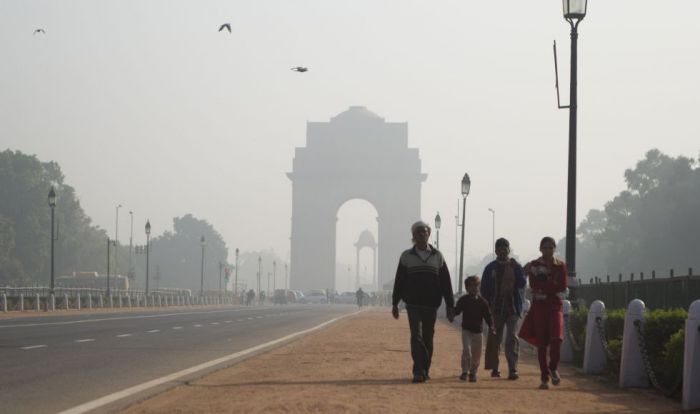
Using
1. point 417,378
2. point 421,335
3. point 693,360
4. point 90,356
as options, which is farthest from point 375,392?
point 90,356

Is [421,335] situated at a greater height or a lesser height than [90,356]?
greater

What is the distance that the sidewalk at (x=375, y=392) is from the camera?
10.9 meters

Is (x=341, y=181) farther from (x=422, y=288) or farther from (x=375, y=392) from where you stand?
(x=375, y=392)

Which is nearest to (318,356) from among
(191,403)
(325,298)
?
(191,403)

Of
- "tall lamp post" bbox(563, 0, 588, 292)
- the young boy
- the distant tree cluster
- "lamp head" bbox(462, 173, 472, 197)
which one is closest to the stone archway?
the distant tree cluster

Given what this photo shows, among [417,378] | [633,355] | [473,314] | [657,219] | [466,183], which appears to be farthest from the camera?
[657,219]

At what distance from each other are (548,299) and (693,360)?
2863 millimetres

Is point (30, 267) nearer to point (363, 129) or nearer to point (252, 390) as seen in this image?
point (363, 129)

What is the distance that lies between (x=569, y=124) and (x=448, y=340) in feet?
25.8

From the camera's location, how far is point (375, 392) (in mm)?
12234

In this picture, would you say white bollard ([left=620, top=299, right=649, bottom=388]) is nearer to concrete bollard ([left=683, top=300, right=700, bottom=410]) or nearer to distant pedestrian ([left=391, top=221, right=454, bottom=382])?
distant pedestrian ([left=391, top=221, right=454, bottom=382])

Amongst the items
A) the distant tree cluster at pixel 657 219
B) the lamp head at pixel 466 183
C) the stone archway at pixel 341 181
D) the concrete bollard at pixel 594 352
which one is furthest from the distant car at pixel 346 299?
the concrete bollard at pixel 594 352

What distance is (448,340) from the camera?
2727cm

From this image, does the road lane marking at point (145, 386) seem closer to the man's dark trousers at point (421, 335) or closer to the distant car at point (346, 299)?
the man's dark trousers at point (421, 335)
